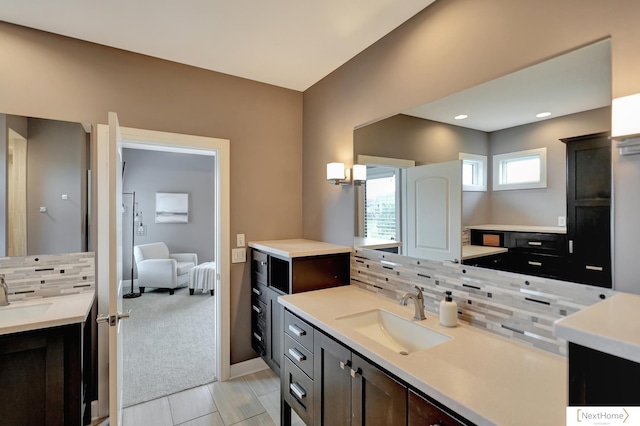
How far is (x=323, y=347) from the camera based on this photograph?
1.59 metres

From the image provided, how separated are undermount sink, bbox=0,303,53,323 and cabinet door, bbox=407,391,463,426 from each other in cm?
226

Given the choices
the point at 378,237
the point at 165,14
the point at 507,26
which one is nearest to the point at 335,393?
the point at 378,237

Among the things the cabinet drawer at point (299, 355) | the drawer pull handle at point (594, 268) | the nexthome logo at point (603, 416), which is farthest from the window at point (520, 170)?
the cabinet drawer at point (299, 355)

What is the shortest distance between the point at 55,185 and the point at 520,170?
2.90m

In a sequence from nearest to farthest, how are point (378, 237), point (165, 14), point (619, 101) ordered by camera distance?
point (619, 101) → point (165, 14) → point (378, 237)

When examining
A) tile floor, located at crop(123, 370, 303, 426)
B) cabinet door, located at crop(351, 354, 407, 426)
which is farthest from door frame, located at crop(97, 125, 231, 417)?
cabinet door, located at crop(351, 354, 407, 426)

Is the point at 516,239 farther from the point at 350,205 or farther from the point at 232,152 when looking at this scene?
the point at 232,152

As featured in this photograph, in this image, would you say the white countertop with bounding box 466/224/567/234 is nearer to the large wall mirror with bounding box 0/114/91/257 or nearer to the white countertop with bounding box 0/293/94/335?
the white countertop with bounding box 0/293/94/335

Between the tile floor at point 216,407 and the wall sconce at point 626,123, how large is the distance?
2.42 metres

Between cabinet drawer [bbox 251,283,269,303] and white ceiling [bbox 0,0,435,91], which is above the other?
white ceiling [bbox 0,0,435,91]

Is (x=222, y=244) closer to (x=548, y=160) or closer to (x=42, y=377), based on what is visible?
(x=42, y=377)

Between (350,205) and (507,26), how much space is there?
4.87ft

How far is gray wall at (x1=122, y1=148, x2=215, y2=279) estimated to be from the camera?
5.95m

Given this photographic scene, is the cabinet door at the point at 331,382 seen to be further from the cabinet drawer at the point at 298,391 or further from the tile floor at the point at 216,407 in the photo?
the tile floor at the point at 216,407
